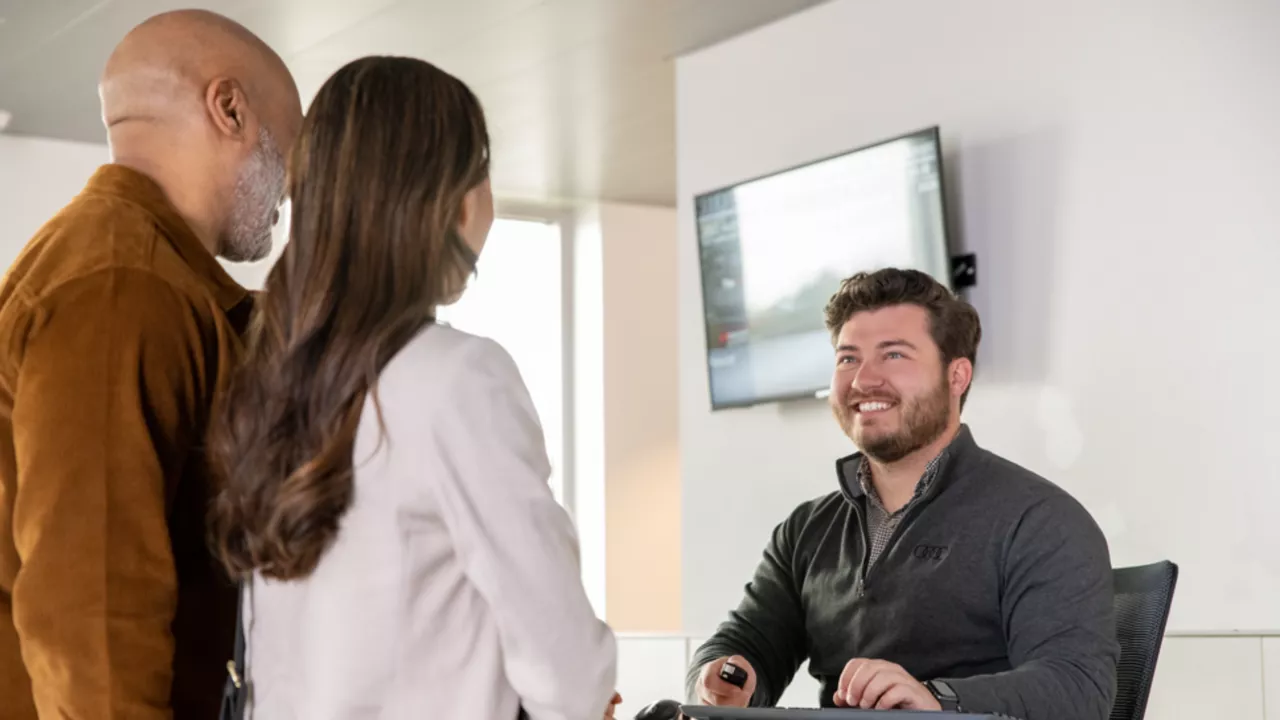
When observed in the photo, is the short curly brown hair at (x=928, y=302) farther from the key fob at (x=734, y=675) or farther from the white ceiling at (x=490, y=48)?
the white ceiling at (x=490, y=48)

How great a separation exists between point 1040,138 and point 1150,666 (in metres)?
2.09

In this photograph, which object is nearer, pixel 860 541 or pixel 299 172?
pixel 299 172

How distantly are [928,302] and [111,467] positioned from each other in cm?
147

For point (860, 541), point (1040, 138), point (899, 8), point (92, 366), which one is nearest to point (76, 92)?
point (899, 8)

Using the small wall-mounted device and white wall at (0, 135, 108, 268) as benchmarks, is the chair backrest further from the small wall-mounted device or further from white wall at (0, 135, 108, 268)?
white wall at (0, 135, 108, 268)

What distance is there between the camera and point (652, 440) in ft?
24.6

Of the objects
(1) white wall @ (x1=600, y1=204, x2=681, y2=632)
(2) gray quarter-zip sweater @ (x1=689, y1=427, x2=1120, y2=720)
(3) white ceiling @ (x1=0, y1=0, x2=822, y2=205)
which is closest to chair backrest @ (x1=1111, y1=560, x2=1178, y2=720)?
(2) gray quarter-zip sweater @ (x1=689, y1=427, x2=1120, y2=720)

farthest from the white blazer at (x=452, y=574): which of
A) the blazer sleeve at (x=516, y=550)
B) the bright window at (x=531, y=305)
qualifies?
the bright window at (x=531, y=305)

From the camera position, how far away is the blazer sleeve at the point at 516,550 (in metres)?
1.24

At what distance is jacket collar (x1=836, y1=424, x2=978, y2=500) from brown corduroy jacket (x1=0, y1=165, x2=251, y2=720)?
1167 millimetres

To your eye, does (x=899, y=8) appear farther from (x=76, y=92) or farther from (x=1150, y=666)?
(x=76, y=92)

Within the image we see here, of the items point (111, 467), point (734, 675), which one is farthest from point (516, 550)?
point (734, 675)

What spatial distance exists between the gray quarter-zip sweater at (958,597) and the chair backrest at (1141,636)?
0.09m

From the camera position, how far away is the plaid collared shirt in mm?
2346
